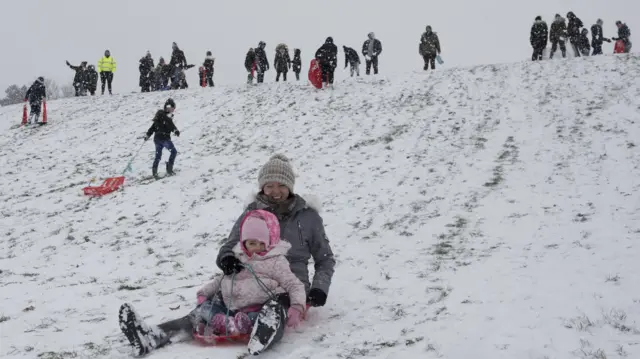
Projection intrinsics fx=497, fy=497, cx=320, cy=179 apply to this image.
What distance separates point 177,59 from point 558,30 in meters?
16.2

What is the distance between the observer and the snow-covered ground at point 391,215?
384 centimetres

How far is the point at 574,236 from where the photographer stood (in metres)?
5.73

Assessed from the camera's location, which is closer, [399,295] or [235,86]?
[399,295]

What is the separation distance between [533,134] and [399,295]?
7.52 m

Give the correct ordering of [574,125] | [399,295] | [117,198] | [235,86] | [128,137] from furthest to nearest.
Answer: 1. [235,86]
2. [128,137]
3. [574,125]
4. [117,198]
5. [399,295]

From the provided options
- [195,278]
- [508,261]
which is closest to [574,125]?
[508,261]

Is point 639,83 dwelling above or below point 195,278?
above

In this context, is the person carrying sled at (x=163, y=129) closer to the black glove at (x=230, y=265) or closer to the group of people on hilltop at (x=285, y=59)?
the black glove at (x=230, y=265)

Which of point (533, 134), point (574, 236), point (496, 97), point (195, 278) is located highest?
point (496, 97)

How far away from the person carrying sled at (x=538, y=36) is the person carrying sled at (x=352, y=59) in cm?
751

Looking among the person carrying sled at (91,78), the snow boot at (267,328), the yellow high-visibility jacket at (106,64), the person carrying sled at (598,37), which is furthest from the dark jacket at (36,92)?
the person carrying sled at (598,37)

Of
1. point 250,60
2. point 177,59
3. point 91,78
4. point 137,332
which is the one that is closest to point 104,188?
point 137,332

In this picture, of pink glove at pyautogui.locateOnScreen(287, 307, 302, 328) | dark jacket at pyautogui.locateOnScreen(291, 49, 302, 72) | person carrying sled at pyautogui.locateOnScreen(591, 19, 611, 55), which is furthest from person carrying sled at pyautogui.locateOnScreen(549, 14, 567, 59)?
pink glove at pyautogui.locateOnScreen(287, 307, 302, 328)

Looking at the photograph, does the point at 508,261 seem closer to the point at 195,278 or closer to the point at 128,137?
the point at 195,278
